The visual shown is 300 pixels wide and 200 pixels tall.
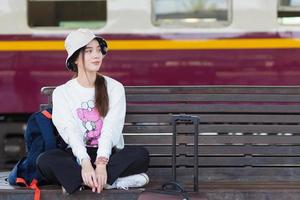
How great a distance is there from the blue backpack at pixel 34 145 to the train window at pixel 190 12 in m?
2.41

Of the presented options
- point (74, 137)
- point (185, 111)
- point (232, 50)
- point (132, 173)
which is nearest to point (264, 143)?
point (185, 111)

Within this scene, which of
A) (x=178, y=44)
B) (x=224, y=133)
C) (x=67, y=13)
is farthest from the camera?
(x=67, y=13)

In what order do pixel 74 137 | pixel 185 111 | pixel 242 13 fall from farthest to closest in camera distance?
1. pixel 242 13
2. pixel 185 111
3. pixel 74 137

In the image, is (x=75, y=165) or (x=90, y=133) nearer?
(x=75, y=165)

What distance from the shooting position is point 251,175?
4531 mm

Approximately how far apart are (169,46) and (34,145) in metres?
2.43

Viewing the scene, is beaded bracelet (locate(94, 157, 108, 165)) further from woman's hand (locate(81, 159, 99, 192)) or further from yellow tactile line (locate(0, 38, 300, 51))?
yellow tactile line (locate(0, 38, 300, 51))

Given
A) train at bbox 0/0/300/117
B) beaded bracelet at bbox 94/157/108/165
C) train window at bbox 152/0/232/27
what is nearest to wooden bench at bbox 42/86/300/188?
beaded bracelet at bbox 94/157/108/165

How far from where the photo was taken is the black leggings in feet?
13.0

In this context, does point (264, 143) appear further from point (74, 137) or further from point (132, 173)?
point (74, 137)

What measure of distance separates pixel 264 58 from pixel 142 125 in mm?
A: 2202

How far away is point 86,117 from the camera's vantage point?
4.25m

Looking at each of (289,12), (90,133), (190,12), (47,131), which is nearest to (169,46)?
(190,12)

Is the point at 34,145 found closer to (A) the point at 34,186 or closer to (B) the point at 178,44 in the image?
(A) the point at 34,186
